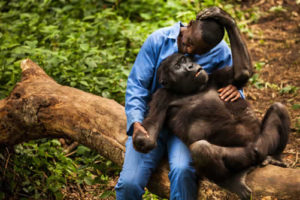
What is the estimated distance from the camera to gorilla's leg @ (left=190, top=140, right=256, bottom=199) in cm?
310

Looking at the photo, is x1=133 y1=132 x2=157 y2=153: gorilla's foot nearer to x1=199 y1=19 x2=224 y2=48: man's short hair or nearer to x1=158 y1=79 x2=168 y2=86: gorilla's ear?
x1=158 y1=79 x2=168 y2=86: gorilla's ear

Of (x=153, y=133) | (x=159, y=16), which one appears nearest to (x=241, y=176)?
(x=153, y=133)

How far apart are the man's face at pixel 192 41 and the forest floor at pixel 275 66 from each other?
1814mm

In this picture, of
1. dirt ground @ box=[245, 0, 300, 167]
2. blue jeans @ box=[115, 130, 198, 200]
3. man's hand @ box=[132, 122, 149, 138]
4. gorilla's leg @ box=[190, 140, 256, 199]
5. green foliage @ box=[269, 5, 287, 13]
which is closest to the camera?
gorilla's leg @ box=[190, 140, 256, 199]

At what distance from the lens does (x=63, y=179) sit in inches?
177

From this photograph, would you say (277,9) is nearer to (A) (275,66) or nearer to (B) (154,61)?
(A) (275,66)

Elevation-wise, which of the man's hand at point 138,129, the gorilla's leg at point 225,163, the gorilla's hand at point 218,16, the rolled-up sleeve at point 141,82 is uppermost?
the gorilla's hand at point 218,16

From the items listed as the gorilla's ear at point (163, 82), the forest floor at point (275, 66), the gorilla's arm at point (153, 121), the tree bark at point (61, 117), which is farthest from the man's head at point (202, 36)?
the forest floor at point (275, 66)

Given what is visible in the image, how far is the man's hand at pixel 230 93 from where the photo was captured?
357 centimetres

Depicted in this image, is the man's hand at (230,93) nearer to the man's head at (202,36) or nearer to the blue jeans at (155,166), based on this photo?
the man's head at (202,36)

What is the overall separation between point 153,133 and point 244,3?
19.6 feet

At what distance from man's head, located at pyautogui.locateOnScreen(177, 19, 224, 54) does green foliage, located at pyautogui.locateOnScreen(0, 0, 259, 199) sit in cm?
169

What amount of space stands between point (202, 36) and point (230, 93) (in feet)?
1.93

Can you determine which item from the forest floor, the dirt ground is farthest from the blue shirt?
the dirt ground
